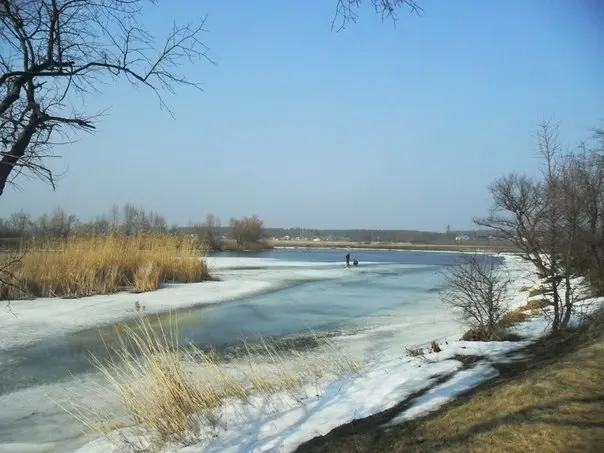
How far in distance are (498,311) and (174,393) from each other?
6.30 meters

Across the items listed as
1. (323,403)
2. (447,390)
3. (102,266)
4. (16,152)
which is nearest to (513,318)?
(447,390)

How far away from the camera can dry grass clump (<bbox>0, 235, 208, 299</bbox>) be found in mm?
16984

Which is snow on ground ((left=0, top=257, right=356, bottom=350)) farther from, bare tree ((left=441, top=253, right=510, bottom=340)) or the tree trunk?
bare tree ((left=441, top=253, right=510, bottom=340))

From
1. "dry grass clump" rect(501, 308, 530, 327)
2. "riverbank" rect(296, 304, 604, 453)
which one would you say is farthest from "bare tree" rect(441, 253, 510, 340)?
"riverbank" rect(296, 304, 604, 453)

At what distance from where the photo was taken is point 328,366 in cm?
769

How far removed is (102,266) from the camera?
19109 mm

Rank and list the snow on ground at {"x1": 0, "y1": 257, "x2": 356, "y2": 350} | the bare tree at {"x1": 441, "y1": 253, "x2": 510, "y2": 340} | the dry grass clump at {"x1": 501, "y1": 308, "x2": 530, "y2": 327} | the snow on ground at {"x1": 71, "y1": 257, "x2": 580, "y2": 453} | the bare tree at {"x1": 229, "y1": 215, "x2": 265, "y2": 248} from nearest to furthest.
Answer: the snow on ground at {"x1": 71, "y1": 257, "x2": 580, "y2": 453}
the bare tree at {"x1": 441, "y1": 253, "x2": 510, "y2": 340}
the dry grass clump at {"x1": 501, "y1": 308, "x2": 530, "y2": 327}
the snow on ground at {"x1": 0, "y1": 257, "x2": 356, "y2": 350}
the bare tree at {"x1": 229, "y1": 215, "x2": 265, "y2": 248}

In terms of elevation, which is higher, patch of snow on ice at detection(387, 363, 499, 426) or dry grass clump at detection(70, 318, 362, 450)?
patch of snow on ice at detection(387, 363, 499, 426)

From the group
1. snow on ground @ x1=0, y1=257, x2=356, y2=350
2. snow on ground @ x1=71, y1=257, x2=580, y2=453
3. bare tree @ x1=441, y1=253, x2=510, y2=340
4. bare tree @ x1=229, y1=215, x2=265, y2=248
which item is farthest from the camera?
bare tree @ x1=229, y1=215, x2=265, y2=248

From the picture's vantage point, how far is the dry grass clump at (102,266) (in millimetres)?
16984

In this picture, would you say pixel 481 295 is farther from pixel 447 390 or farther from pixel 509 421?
pixel 509 421

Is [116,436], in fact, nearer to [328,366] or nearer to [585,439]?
[328,366]

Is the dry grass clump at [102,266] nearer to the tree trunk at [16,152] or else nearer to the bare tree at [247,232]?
the tree trunk at [16,152]

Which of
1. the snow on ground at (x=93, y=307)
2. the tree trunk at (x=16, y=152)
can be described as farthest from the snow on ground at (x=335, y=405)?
the snow on ground at (x=93, y=307)
